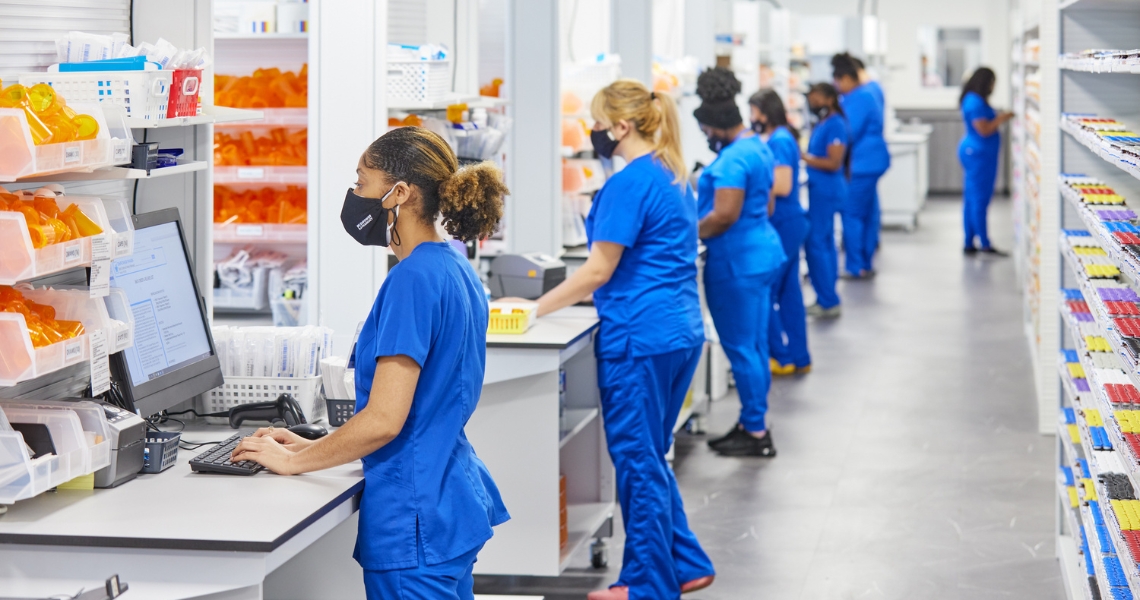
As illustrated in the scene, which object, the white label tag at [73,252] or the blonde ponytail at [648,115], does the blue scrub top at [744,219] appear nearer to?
the blonde ponytail at [648,115]

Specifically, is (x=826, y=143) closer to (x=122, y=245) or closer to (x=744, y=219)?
(x=744, y=219)

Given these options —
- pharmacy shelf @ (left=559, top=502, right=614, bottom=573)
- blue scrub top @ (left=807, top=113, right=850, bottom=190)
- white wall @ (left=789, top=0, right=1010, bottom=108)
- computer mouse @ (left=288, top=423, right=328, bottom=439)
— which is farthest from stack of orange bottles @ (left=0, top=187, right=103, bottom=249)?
white wall @ (left=789, top=0, right=1010, bottom=108)

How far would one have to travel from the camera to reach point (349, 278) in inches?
151

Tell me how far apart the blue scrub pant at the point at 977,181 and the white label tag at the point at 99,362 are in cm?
1071

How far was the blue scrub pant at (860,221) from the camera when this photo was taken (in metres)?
11.0

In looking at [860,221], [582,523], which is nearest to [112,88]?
[582,523]

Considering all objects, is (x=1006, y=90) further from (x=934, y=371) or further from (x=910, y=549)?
(x=910, y=549)

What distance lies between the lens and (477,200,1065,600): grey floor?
14.4 feet

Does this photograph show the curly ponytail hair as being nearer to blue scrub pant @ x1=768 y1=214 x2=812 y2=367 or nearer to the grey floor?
the grey floor

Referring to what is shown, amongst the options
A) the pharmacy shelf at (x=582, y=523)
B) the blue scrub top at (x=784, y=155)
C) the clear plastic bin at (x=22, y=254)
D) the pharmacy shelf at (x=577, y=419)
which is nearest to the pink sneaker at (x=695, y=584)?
the pharmacy shelf at (x=582, y=523)

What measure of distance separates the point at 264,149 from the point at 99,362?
7.89 feet

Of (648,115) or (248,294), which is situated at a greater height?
(648,115)

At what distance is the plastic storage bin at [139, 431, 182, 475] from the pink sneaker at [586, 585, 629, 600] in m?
1.82

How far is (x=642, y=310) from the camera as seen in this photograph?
392cm
